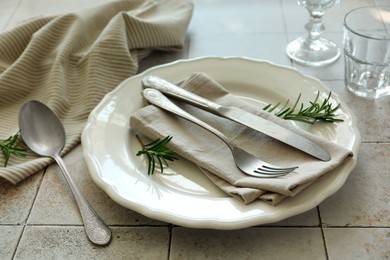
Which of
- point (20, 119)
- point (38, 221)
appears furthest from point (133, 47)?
point (38, 221)

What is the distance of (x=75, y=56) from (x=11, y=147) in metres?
0.20

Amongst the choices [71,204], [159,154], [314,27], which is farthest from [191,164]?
[314,27]

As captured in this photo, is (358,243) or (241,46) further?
(241,46)

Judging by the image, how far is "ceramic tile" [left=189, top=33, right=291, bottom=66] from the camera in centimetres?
79

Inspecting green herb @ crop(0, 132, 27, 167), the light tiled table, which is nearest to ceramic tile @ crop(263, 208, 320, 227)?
the light tiled table

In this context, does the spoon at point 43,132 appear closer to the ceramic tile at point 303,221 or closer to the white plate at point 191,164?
the white plate at point 191,164

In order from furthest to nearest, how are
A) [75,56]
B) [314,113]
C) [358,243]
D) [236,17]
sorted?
[236,17] → [75,56] → [314,113] → [358,243]

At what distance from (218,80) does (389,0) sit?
17.0 inches

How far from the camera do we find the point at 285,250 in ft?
1.61

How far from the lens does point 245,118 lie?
57 centimetres

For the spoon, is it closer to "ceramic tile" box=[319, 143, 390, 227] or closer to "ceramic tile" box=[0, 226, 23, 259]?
"ceramic tile" box=[0, 226, 23, 259]

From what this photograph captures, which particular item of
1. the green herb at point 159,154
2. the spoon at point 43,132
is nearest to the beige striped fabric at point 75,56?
the spoon at point 43,132

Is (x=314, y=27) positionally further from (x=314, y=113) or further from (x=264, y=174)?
(x=264, y=174)

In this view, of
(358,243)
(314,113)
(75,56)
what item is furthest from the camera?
(75,56)
